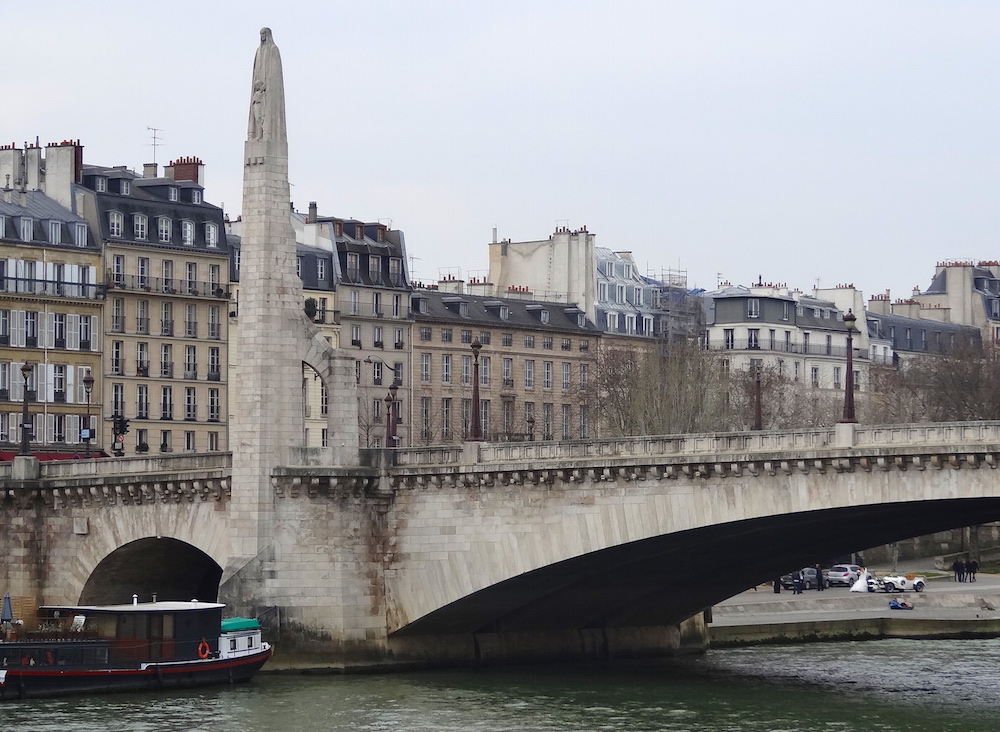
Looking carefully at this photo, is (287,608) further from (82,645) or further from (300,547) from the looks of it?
(82,645)

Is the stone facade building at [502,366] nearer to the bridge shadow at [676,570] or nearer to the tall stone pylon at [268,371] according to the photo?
the bridge shadow at [676,570]

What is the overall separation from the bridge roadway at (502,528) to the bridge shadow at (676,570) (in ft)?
0.36

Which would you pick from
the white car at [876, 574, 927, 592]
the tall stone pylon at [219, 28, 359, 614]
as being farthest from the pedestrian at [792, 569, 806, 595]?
the tall stone pylon at [219, 28, 359, 614]

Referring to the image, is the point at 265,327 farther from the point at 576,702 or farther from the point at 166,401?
the point at 166,401

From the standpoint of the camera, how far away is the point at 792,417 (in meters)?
106

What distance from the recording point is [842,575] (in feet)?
310

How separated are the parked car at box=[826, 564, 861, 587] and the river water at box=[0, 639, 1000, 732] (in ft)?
93.9

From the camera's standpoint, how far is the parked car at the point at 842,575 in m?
94.3

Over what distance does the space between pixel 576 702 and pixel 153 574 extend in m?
17.4

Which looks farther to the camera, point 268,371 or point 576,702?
point 268,371

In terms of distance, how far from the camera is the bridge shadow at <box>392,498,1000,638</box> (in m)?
56.8

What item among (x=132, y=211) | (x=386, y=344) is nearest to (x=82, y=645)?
(x=132, y=211)

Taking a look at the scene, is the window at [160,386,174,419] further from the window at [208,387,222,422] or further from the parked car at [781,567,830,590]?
the parked car at [781,567,830,590]

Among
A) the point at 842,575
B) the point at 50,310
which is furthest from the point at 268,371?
the point at 842,575
